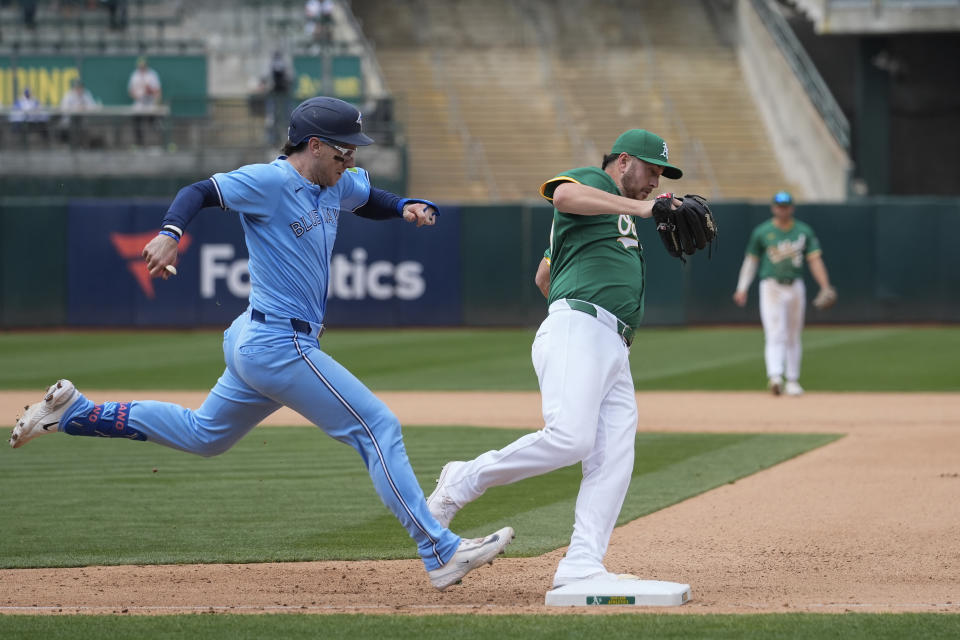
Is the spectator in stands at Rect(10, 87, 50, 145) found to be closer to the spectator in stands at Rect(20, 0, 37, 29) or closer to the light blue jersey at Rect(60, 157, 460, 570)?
the spectator in stands at Rect(20, 0, 37, 29)

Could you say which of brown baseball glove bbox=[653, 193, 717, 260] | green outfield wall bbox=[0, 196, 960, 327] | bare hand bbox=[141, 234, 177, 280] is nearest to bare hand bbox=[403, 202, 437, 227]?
brown baseball glove bbox=[653, 193, 717, 260]

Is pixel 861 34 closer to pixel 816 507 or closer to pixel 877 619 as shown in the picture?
pixel 816 507

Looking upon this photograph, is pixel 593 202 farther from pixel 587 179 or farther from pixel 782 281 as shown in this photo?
pixel 782 281

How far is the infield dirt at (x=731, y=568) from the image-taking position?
5637 mm

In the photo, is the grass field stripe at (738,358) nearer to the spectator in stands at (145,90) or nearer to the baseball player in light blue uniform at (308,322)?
the baseball player in light blue uniform at (308,322)

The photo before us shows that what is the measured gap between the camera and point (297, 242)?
5641mm

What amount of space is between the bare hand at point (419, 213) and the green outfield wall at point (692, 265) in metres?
17.6

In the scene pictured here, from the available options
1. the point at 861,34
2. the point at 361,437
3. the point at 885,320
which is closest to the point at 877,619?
the point at 361,437

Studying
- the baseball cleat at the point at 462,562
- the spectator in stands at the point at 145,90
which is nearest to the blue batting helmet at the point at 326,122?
the baseball cleat at the point at 462,562

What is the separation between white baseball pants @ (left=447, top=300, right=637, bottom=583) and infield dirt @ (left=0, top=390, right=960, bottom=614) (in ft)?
1.36

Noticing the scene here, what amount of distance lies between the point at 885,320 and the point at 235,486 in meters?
18.8

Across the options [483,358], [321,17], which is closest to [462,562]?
[483,358]

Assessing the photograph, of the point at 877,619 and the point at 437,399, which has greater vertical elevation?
the point at 877,619

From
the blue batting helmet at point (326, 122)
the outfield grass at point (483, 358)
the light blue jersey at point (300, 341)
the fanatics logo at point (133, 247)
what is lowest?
the outfield grass at point (483, 358)
